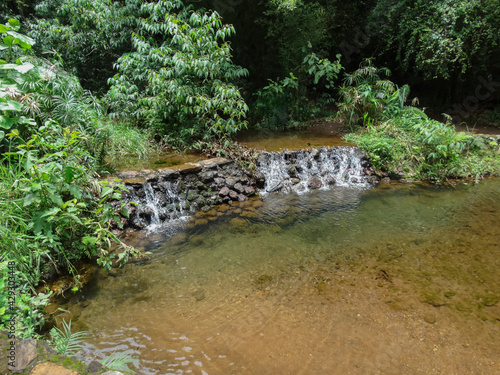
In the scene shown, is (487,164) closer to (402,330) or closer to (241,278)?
(402,330)

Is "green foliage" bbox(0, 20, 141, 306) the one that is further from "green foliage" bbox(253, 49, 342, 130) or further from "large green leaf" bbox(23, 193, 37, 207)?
"green foliage" bbox(253, 49, 342, 130)

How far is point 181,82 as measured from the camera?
6.59m

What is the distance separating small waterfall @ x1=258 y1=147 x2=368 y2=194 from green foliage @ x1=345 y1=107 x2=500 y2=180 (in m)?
0.49

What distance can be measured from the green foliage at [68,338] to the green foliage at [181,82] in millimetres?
4840

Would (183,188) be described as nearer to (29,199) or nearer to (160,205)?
(160,205)

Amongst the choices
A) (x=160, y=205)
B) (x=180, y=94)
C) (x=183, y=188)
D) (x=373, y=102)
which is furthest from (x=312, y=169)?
(x=160, y=205)

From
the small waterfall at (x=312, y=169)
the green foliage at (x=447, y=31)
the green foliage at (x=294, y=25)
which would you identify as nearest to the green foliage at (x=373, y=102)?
the green foliage at (x=447, y=31)

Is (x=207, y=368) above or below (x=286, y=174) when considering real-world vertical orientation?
below

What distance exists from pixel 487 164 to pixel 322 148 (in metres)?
4.03

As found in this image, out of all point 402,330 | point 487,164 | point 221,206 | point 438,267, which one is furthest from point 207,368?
point 487,164

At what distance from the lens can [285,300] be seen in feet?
10.1

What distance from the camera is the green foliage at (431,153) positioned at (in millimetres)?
6812

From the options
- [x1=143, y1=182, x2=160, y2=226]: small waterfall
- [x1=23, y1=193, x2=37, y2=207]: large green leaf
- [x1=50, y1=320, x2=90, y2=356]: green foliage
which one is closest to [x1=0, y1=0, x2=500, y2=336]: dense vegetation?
[x1=23, y1=193, x2=37, y2=207]: large green leaf

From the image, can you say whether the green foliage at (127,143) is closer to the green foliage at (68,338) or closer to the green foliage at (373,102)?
the green foliage at (68,338)
